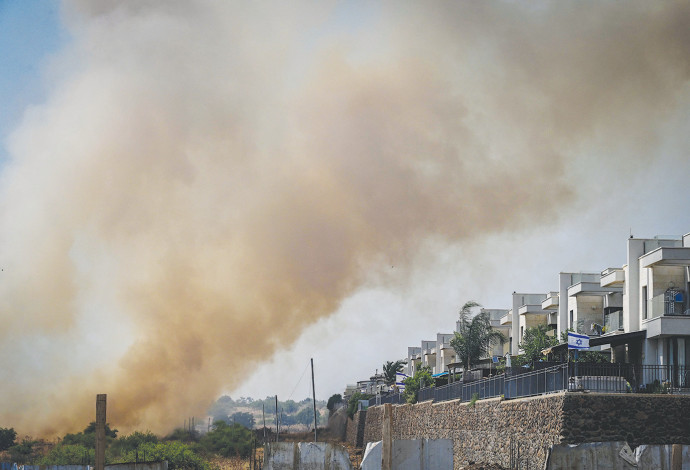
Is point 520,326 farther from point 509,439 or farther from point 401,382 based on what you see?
point 509,439

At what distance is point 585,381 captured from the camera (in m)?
35.5

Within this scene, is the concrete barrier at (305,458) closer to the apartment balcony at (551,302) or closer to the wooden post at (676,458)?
the wooden post at (676,458)

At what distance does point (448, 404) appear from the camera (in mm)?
54562

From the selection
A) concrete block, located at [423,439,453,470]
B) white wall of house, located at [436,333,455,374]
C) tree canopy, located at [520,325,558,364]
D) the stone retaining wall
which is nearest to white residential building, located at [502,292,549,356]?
tree canopy, located at [520,325,558,364]

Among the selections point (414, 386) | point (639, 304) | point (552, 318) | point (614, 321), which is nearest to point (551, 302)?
point (552, 318)

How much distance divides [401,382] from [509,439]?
46.5 m

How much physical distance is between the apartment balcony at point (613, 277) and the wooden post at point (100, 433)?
38426 mm

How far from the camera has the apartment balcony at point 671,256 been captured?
4791 centimetres

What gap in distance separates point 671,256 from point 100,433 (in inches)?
1320

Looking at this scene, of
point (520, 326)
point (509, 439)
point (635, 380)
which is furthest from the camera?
point (520, 326)

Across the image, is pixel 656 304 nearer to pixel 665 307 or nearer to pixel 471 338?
pixel 665 307

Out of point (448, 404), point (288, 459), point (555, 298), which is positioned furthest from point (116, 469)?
point (555, 298)

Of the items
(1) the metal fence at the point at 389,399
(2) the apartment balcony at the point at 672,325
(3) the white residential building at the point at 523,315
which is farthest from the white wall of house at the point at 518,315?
(2) the apartment balcony at the point at 672,325

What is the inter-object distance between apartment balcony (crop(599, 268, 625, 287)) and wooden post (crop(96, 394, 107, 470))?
38426 mm
